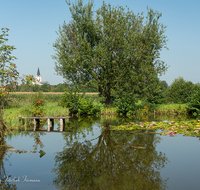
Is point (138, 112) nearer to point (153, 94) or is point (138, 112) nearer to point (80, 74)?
point (153, 94)

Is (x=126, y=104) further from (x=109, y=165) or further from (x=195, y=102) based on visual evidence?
(x=109, y=165)

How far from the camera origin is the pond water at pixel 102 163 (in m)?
5.71

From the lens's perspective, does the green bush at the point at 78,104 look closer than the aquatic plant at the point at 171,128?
No

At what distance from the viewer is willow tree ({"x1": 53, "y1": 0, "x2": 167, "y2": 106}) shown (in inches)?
942

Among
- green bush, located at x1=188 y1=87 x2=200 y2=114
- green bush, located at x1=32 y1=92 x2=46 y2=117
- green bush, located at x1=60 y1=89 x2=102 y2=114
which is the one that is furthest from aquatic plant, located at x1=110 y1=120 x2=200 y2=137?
green bush, located at x1=60 y1=89 x2=102 y2=114

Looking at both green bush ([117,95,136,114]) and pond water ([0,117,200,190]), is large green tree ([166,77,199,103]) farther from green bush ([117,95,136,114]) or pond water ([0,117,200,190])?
pond water ([0,117,200,190])

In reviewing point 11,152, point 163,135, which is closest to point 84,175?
point 11,152

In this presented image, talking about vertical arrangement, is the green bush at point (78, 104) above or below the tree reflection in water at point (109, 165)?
above

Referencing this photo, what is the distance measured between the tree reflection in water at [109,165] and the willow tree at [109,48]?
14858mm

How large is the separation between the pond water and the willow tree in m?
14.4

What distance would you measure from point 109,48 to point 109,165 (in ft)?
63.5

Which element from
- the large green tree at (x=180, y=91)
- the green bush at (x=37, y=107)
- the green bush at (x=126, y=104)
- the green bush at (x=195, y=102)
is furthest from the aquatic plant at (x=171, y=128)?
the large green tree at (x=180, y=91)

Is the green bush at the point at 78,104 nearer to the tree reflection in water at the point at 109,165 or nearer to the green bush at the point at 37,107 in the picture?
the green bush at the point at 37,107

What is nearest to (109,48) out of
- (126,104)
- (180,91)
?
(126,104)
